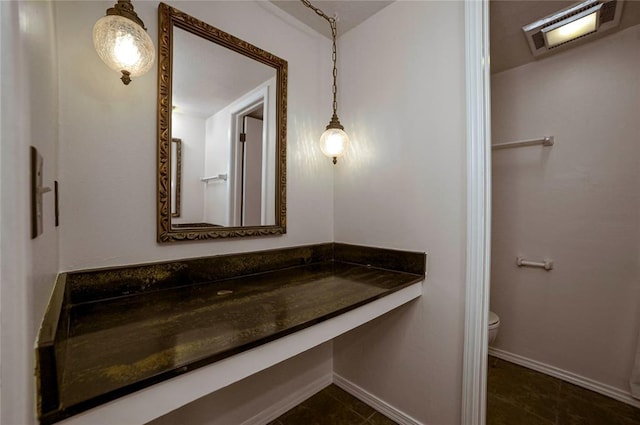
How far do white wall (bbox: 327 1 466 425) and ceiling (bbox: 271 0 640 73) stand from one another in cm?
9

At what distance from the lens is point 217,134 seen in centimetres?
133

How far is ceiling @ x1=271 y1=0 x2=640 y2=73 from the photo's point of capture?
1471mm

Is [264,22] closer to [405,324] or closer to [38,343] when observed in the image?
[38,343]

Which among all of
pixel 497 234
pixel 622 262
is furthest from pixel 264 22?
pixel 622 262

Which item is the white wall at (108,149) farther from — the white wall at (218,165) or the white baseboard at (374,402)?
the white baseboard at (374,402)

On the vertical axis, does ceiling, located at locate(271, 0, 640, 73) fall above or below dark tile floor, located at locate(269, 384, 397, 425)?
above

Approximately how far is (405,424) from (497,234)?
62.7 inches

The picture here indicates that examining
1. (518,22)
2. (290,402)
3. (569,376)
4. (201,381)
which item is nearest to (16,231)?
(201,381)

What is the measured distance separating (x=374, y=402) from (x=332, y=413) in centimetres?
26

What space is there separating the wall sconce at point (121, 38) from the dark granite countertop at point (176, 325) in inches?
30.6

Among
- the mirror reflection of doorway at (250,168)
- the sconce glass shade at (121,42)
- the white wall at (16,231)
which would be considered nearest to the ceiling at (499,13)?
the mirror reflection of doorway at (250,168)

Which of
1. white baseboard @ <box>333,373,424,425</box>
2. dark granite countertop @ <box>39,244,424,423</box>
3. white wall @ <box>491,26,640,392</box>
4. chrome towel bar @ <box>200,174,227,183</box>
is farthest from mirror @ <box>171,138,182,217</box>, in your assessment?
white wall @ <box>491,26,640,392</box>

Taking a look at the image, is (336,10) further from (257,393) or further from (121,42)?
(257,393)

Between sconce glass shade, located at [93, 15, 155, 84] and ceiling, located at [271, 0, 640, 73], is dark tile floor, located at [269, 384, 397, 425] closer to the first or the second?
sconce glass shade, located at [93, 15, 155, 84]
